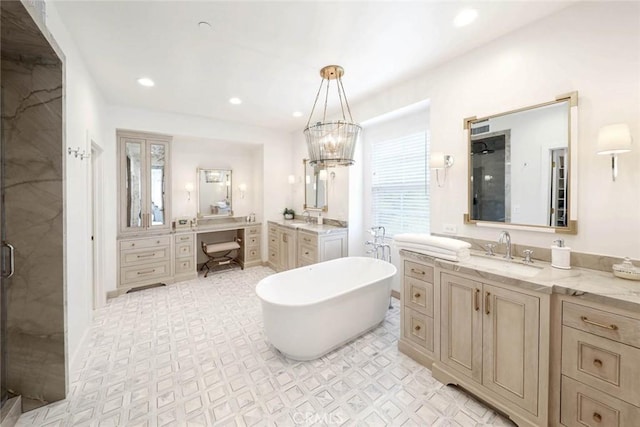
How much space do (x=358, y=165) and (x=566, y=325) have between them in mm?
3114

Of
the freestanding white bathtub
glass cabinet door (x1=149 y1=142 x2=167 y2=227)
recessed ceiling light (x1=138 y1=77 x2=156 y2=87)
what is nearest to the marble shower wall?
recessed ceiling light (x1=138 y1=77 x2=156 y2=87)

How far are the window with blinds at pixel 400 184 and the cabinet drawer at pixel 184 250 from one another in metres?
3.17

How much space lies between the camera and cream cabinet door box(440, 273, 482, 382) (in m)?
1.81

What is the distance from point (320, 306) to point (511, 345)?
136cm

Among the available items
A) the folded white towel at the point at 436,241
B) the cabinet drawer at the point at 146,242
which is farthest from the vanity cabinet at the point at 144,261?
the folded white towel at the point at 436,241

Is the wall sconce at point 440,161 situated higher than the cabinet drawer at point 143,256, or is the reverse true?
the wall sconce at point 440,161

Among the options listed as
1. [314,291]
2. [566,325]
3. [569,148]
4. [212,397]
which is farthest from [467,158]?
[212,397]

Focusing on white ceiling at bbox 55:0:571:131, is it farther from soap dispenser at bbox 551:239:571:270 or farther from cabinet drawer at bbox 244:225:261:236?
cabinet drawer at bbox 244:225:261:236

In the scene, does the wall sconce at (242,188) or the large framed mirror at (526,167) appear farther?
the wall sconce at (242,188)

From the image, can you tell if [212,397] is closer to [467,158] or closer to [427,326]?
[427,326]

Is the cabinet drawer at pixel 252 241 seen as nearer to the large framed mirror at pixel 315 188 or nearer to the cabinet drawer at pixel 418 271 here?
the large framed mirror at pixel 315 188

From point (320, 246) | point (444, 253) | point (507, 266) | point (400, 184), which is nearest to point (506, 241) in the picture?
point (507, 266)

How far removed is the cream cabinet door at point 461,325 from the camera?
1807 mm

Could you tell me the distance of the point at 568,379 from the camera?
1438 mm
